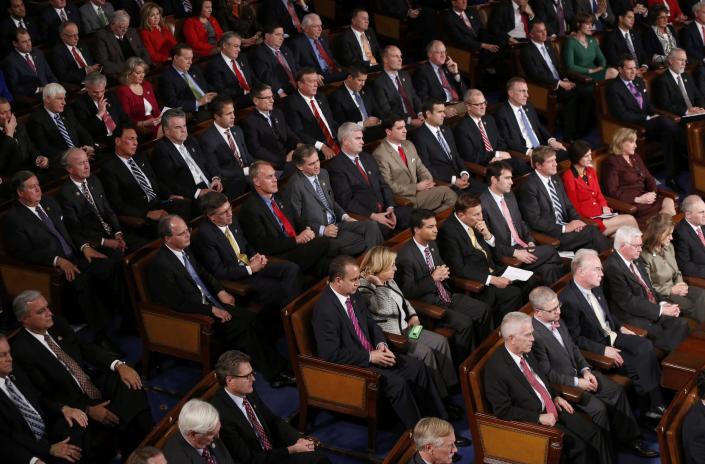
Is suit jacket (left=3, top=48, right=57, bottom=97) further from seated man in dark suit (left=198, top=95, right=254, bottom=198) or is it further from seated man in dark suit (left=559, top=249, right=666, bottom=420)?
seated man in dark suit (left=559, top=249, right=666, bottom=420)

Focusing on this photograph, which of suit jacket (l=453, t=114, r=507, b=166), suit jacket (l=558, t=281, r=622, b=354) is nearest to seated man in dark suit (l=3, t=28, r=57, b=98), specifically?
suit jacket (l=453, t=114, r=507, b=166)

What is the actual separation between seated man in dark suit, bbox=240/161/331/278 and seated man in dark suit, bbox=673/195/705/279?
2048 mm

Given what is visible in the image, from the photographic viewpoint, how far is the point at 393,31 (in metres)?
9.66

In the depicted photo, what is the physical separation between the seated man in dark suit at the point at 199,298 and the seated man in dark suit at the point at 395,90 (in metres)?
2.71

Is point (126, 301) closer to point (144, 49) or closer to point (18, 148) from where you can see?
point (18, 148)

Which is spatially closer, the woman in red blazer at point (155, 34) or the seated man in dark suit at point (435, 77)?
the woman in red blazer at point (155, 34)

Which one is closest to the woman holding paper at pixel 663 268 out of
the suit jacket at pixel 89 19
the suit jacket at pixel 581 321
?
the suit jacket at pixel 581 321

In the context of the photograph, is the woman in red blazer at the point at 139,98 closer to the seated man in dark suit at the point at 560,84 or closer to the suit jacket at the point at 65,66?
the suit jacket at the point at 65,66

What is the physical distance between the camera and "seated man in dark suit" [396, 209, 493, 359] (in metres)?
5.63

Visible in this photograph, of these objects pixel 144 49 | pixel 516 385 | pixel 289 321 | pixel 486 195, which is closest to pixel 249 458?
pixel 289 321

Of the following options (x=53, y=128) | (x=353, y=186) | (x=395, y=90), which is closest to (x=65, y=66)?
(x=53, y=128)

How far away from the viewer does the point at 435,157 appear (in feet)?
23.5

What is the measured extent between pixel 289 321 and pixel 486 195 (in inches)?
70.7

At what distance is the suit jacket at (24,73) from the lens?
24.6 ft
